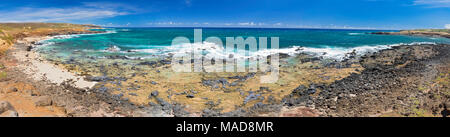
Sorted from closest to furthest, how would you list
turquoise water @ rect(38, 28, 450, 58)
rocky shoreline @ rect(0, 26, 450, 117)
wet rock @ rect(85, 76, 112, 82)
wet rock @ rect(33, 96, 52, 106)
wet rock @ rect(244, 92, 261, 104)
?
wet rock @ rect(33, 96, 52, 106) < rocky shoreline @ rect(0, 26, 450, 117) < wet rock @ rect(244, 92, 261, 104) < wet rock @ rect(85, 76, 112, 82) < turquoise water @ rect(38, 28, 450, 58)

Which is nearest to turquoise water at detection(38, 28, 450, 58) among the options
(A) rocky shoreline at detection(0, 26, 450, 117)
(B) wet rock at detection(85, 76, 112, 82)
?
(B) wet rock at detection(85, 76, 112, 82)

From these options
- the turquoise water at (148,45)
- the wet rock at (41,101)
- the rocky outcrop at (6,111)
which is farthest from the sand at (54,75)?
the turquoise water at (148,45)

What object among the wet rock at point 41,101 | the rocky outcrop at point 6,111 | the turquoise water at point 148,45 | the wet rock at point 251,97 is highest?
the turquoise water at point 148,45

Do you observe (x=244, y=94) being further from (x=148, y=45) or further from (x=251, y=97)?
(x=148, y=45)

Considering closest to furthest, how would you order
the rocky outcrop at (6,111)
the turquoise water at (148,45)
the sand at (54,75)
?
the rocky outcrop at (6,111), the sand at (54,75), the turquoise water at (148,45)

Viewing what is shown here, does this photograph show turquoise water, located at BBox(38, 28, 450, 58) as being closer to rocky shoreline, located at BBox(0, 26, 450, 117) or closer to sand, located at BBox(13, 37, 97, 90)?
sand, located at BBox(13, 37, 97, 90)

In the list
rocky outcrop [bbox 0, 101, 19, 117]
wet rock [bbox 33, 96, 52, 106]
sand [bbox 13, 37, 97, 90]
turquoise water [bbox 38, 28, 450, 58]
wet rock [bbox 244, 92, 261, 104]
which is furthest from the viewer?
turquoise water [bbox 38, 28, 450, 58]

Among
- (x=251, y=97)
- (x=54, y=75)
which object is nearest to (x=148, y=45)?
(x=54, y=75)

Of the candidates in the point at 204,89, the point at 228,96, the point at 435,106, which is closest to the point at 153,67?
the point at 204,89

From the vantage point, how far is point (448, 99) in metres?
8.84

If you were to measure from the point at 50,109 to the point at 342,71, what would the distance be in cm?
1804

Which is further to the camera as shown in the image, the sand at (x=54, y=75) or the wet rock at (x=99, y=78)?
the wet rock at (x=99, y=78)

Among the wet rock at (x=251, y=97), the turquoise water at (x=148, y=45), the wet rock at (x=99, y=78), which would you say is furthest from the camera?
the turquoise water at (x=148, y=45)

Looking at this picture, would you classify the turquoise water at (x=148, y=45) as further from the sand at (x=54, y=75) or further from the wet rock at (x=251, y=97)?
the wet rock at (x=251, y=97)
